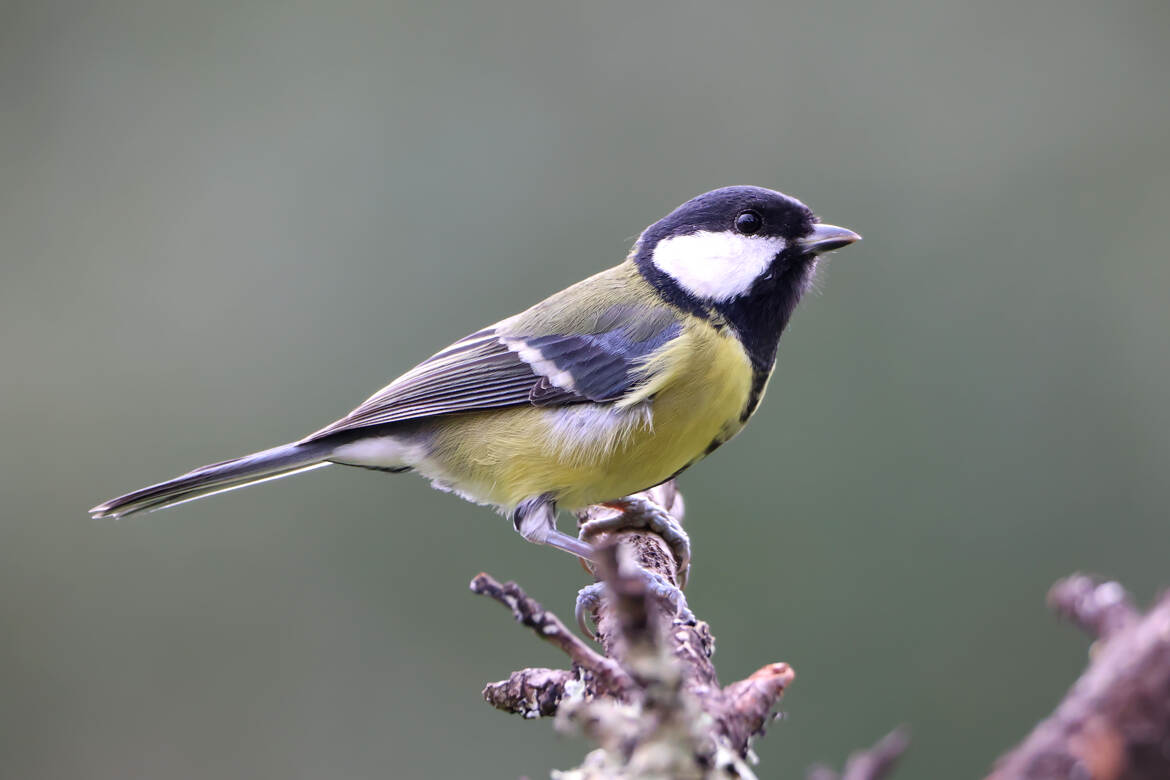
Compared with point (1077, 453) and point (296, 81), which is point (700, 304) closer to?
point (1077, 453)

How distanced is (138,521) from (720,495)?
222 centimetres

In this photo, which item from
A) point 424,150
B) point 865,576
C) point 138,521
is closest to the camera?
point 865,576

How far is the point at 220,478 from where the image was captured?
7.37 feet

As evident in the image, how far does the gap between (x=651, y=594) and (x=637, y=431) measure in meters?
0.48

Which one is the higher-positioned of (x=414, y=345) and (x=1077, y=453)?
(x=414, y=345)

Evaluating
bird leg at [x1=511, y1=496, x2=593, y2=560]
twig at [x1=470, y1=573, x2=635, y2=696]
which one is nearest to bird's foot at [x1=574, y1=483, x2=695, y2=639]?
bird leg at [x1=511, y1=496, x2=593, y2=560]

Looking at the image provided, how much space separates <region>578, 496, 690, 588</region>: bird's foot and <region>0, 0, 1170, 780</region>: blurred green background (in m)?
1.05

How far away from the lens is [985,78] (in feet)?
14.4

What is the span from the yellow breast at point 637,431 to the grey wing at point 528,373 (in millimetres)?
43

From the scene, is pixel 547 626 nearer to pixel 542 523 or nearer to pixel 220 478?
pixel 542 523

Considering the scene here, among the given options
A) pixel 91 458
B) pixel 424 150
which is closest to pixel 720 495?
pixel 424 150

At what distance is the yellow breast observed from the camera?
212 cm

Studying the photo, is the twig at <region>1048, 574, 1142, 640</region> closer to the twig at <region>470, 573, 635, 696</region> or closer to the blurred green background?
the twig at <region>470, 573, 635, 696</region>

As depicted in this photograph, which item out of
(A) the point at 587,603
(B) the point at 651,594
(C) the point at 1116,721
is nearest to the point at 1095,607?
(C) the point at 1116,721
